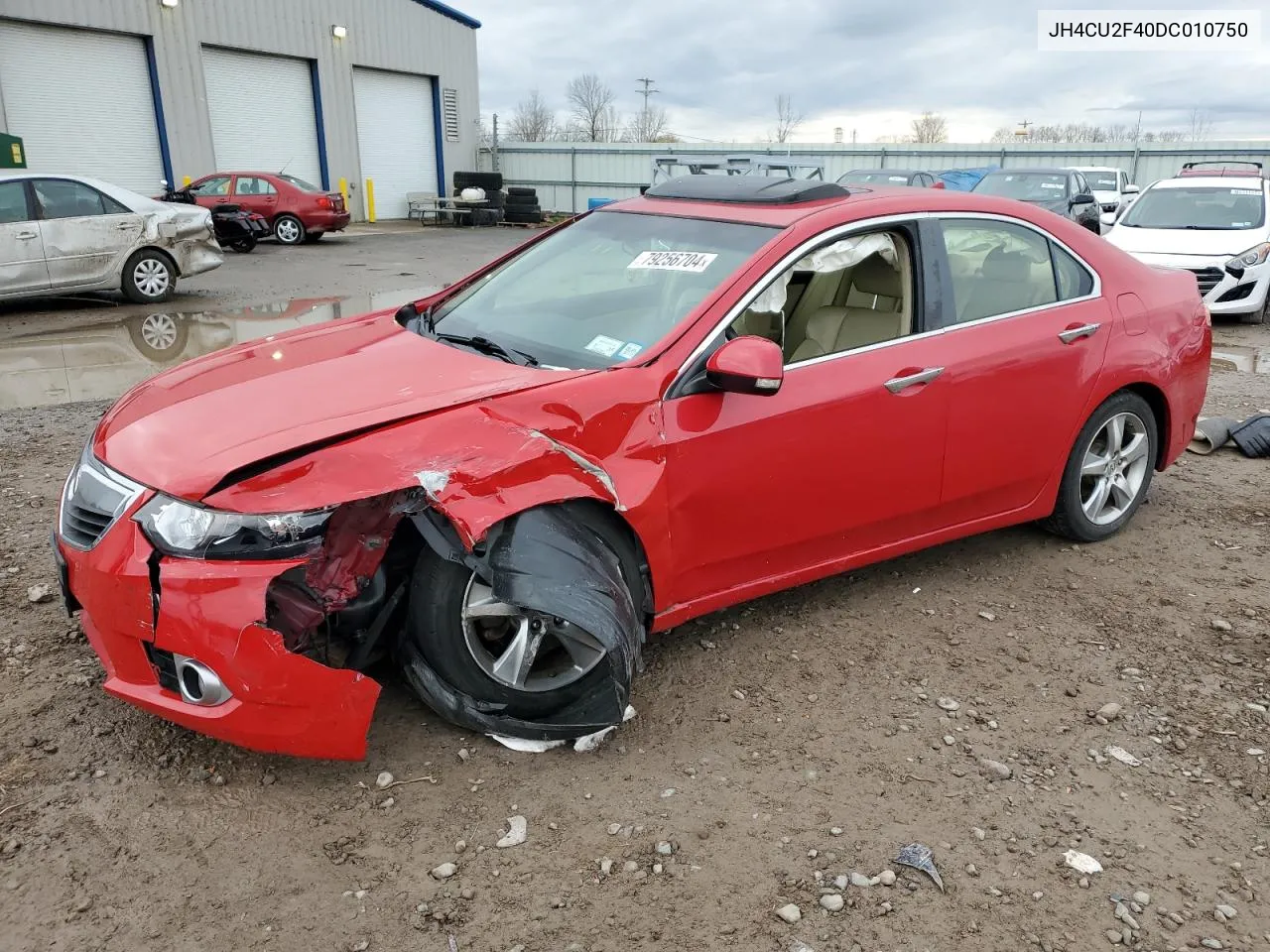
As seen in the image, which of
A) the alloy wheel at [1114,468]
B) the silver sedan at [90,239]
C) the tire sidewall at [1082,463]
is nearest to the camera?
the tire sidewall at [1082,463]

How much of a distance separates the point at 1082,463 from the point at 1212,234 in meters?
8.47

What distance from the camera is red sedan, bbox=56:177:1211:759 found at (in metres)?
2.56

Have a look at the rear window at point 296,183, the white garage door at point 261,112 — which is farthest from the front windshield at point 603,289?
the white garage door at point 261,112

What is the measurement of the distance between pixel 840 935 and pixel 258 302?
11495mm

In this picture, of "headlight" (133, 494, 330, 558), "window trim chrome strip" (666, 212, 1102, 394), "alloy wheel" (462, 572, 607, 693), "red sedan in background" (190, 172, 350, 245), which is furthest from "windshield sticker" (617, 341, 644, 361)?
"red sedan in background" (190, 172, 350, 245)

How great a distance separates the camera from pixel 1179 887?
2.44 meters

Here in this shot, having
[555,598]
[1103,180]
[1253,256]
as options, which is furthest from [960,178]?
[555,598]

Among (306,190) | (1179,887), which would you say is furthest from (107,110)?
(1179,887)

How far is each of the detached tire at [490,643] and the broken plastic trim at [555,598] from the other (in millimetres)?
27

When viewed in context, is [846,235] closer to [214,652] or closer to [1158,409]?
[1158,409]

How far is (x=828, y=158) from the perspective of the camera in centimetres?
2852

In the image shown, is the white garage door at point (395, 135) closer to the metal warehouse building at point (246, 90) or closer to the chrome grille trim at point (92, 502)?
the metal warehouse building at point (246, 90)

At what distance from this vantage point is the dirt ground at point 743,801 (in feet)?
7.59

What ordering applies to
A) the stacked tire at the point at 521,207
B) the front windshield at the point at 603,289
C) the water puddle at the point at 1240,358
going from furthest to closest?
1. the stacked tire at the point at 521,207
2. the water puddle at the point at 1240,358
3. the front windshield at the point at 603,289
